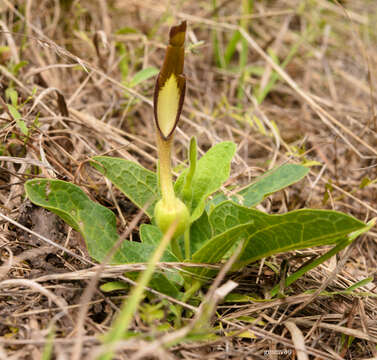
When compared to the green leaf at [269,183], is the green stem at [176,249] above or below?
below

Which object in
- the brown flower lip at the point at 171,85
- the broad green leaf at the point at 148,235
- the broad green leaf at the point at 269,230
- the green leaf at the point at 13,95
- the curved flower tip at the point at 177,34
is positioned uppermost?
the curved flower tip at the point at 177,34

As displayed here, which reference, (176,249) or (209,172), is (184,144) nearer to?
(209,172)

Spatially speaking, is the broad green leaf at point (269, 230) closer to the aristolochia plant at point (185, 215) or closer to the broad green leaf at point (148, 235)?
the aristolochia plant at point (185, 215)

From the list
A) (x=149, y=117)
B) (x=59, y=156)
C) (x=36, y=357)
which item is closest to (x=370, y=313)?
(x=36, y=357)

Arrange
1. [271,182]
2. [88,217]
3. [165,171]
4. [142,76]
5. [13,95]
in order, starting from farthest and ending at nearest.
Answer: [142,76], [13,95], [271,182], [88,217], [165,171]

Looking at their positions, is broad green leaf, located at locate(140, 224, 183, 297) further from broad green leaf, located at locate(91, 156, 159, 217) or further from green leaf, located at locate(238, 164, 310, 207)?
green leaf, located at locate(238, 164, 310, 207)

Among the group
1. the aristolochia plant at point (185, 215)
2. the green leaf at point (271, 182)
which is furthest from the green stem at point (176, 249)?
the green leaf at point (271, 182)

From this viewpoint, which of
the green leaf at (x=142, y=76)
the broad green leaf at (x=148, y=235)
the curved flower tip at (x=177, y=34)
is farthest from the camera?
the green leaf at (x=142, y=76)

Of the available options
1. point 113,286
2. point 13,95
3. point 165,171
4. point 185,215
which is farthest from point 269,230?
point 13,95
